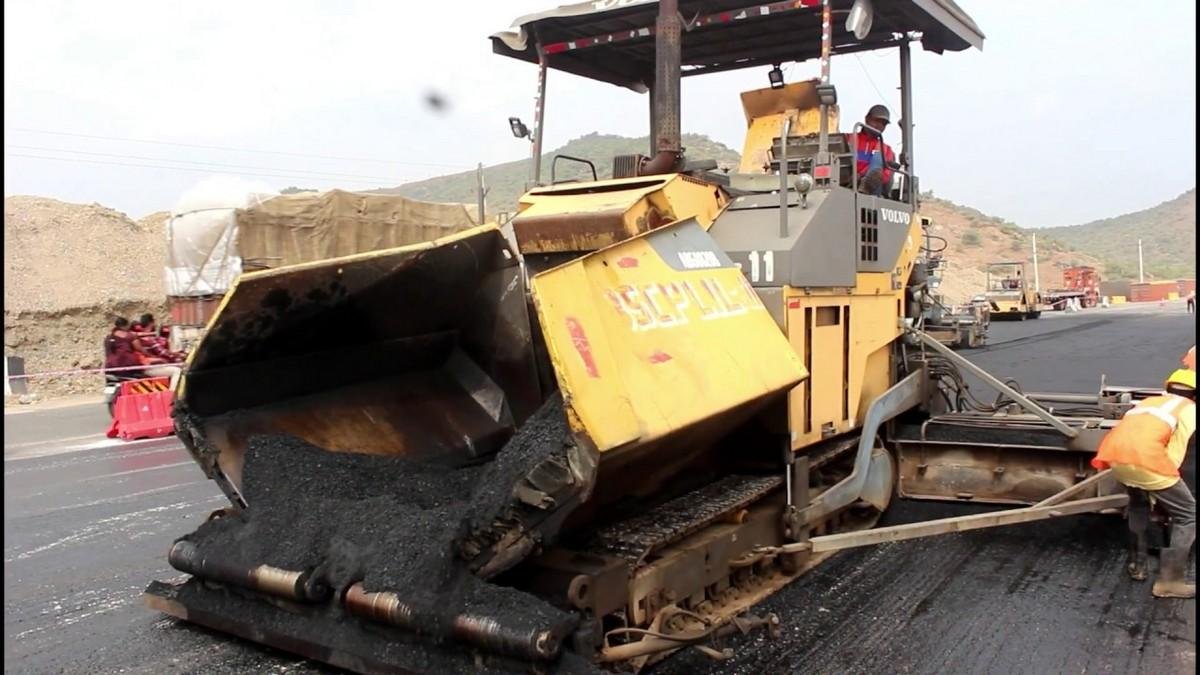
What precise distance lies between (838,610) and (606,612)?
1510mm

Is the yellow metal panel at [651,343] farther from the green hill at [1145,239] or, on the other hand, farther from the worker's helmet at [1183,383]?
the green hill at [1145,239]

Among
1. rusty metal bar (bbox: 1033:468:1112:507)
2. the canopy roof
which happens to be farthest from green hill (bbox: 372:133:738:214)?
rusty metal bar (bbox: 1033:468:1112:507)

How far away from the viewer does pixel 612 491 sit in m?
3.78

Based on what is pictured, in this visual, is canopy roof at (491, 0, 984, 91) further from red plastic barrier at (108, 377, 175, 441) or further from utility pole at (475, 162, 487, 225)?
red plastic barrier at (108, 377, 175, 441)

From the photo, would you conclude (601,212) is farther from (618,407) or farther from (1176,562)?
(1176,562)

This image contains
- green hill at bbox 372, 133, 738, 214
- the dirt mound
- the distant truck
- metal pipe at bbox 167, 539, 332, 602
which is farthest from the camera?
green hill at bbox 372, 133, 738, 214

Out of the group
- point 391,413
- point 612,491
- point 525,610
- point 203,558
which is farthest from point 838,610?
point 203,558

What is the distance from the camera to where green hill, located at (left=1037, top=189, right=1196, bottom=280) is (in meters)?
74.1

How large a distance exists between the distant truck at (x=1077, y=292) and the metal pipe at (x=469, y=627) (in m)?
41.6

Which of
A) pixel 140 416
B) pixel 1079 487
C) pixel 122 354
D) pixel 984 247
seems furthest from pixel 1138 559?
pixel 984 247

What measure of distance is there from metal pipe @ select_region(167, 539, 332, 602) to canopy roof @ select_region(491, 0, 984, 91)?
3.67 meters

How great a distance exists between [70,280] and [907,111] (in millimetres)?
19962

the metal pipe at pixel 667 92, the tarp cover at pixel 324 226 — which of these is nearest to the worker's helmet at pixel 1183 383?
the metal pipe at pixel 667 92

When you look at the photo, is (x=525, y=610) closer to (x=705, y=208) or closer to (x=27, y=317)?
(x=705, y=208)
